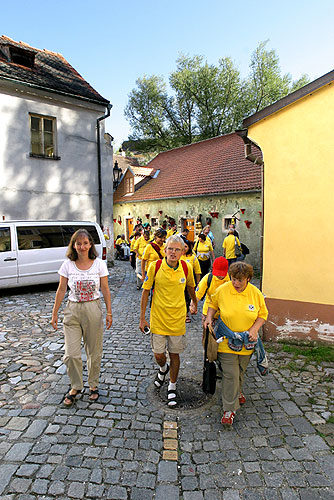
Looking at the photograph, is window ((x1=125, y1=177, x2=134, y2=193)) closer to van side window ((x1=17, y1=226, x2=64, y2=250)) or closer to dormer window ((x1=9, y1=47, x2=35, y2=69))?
dormer window ((x1=9, y1=47, x2=35, y2=69))

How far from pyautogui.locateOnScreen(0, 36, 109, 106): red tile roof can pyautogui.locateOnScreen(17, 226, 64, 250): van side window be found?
5357 millimetres

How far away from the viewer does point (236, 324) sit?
3166mm

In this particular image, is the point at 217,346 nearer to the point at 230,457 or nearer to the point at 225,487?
the point at 230,457

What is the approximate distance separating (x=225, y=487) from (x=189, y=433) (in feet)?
2.19

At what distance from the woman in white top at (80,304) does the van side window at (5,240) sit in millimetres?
5122

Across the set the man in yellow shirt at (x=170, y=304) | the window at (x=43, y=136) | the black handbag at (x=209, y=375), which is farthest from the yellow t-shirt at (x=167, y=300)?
the window at (x=43, y=136)

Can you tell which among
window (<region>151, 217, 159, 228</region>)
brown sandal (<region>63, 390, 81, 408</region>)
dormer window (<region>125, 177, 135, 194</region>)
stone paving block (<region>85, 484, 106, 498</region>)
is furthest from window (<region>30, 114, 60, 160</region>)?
stone paving block (<region>85, 484, 106, 498</region>)

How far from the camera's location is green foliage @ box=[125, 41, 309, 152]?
26.9 m

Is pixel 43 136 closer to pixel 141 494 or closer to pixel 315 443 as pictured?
pixel 141 494

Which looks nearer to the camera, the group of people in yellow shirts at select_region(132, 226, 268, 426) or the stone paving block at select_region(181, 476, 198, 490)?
the stone paving block at select_region(181, 476, 198, 490)

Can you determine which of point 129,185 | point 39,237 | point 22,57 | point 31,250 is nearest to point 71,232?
point 39,237

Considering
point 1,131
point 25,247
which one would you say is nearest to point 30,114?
point 1,131

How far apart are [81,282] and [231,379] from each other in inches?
70.4

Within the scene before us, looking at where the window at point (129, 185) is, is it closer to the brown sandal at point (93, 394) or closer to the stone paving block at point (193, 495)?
the brown sandal at point (93, 394)
